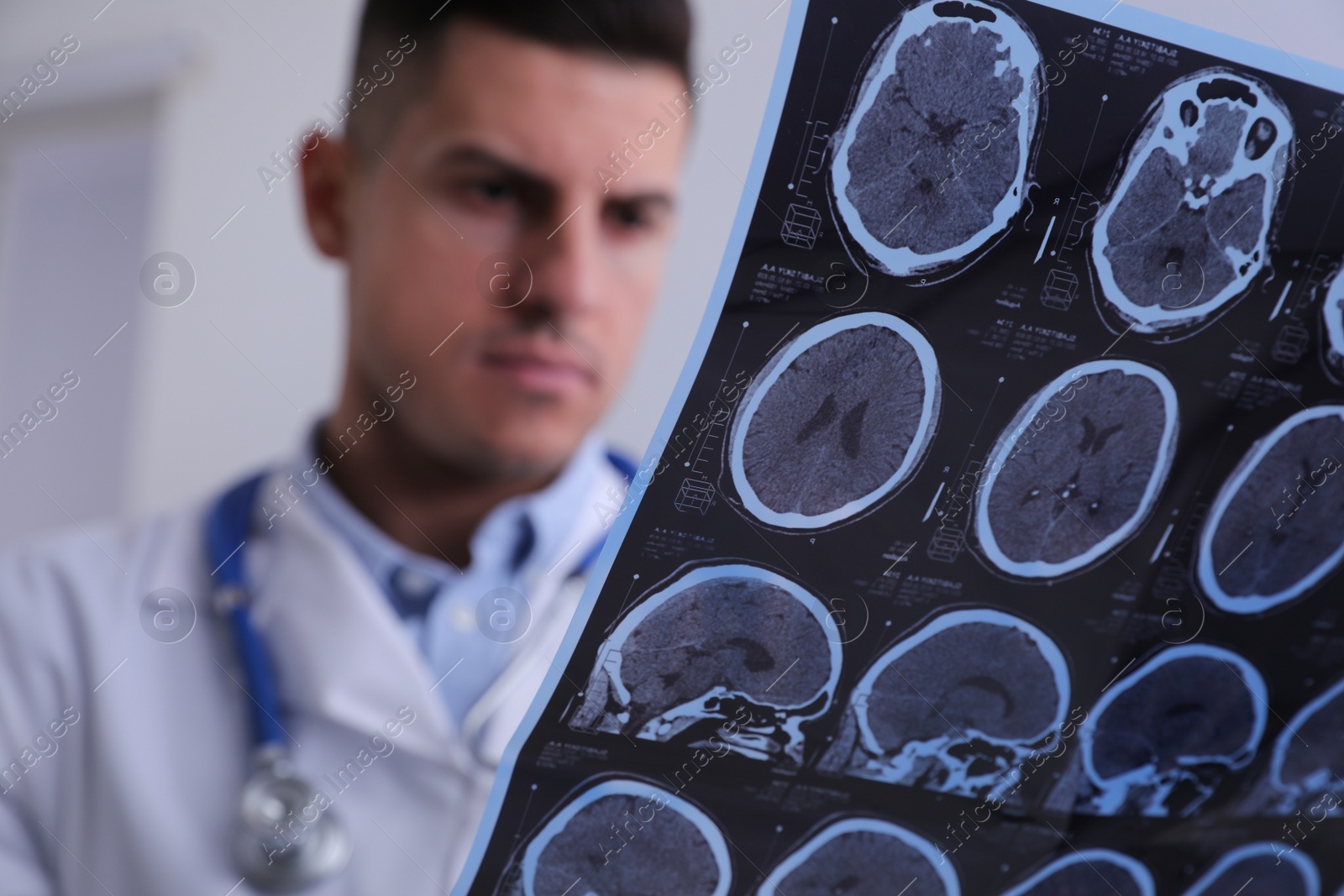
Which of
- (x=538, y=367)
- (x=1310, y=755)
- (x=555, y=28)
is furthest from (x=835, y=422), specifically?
(x=555, y=28)

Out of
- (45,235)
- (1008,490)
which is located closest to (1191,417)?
(1008,490)

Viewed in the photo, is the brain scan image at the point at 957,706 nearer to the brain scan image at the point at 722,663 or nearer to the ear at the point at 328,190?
the brain scan image at the point at 722,663

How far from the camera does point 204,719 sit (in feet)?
2.56

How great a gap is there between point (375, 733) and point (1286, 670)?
0.63 m

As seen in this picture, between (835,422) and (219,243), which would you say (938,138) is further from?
(219,243)

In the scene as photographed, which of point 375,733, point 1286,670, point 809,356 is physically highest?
point 809,356

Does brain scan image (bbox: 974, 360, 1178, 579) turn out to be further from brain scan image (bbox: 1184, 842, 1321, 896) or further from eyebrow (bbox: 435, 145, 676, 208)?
eyebrow (bbox: 435, 145, 676, 208)

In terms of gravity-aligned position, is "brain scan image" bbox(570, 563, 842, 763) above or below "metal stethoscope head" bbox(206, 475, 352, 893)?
above

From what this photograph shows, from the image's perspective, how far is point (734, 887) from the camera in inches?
14.1

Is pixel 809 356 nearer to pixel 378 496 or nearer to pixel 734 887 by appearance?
pixel 734 887

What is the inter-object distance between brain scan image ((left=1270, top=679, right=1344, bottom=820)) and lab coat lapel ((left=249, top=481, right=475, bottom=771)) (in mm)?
539

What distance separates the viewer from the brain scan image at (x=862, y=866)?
360 mm

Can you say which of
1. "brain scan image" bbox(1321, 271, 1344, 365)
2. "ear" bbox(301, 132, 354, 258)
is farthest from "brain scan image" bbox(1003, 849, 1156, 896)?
"ear" bbox(301, 132, 354, 258)

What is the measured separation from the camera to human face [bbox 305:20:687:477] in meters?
0.68
